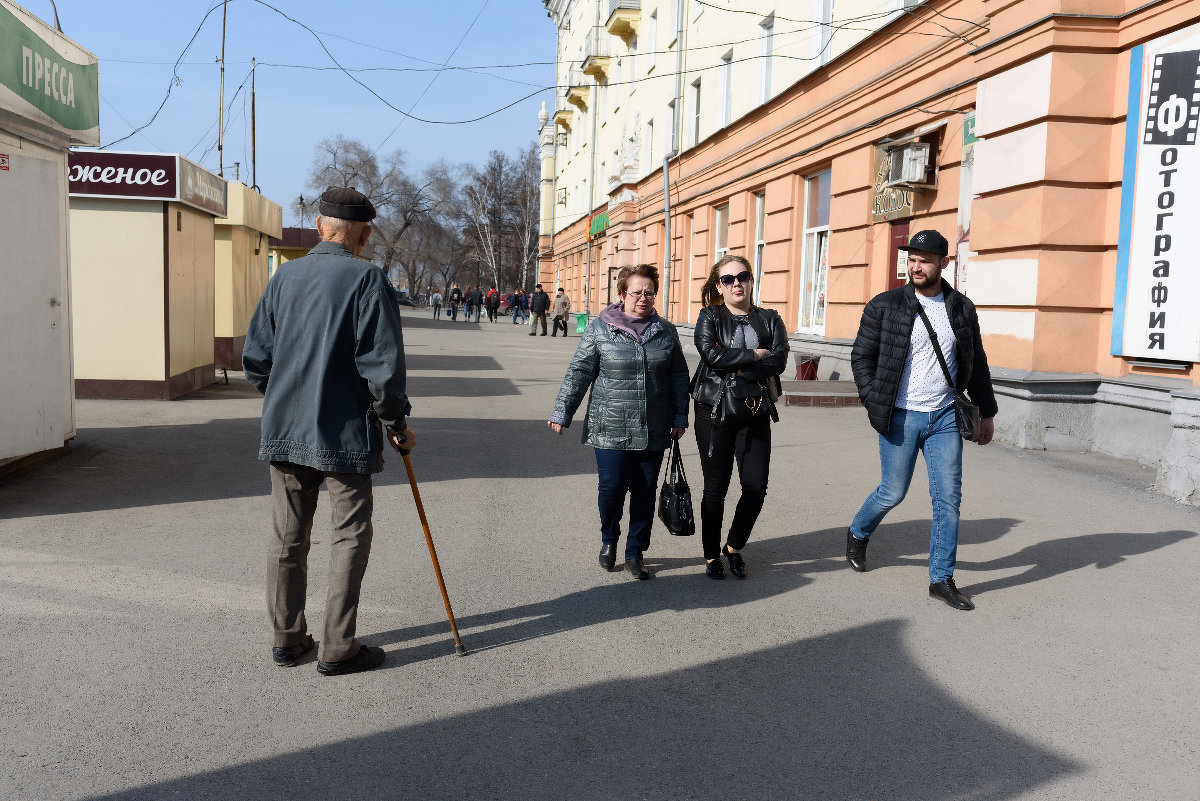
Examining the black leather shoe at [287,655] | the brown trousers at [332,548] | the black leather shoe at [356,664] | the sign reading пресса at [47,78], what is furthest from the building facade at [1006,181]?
the sign reading пресса at [47,78]

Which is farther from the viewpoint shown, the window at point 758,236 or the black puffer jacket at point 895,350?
the window at point 758,236

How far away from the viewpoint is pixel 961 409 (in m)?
5.14

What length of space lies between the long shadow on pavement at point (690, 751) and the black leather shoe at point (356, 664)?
0.59m

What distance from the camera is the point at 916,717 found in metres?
3.76

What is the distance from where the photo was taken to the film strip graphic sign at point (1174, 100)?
8891 millimetres

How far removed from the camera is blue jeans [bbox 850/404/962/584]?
514 cm

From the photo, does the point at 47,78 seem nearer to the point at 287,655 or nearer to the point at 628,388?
the point at 628,388

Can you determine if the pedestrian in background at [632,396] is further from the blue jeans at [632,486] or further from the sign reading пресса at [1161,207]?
the sign reading пресса at [1161,207]

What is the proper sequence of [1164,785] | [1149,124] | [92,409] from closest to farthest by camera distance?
[1164,785], [1149,124], [92,409]

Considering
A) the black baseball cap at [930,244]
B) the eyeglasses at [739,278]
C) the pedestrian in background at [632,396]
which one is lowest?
the pedestrian in background at [632,396]

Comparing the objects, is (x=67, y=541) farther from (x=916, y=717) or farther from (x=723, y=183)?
(x=723, y=183)

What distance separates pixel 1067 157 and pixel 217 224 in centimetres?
1259

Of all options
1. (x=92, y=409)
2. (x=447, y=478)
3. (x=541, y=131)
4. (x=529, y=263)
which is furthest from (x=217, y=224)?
(x=529, y=263)

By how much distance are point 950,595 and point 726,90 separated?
19.3 metres
